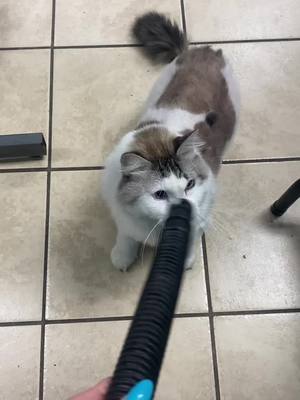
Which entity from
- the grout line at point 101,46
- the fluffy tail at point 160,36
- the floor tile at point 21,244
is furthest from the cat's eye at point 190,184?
the grout line at point 101,46

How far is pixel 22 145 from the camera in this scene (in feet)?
4.57

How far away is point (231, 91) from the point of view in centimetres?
129

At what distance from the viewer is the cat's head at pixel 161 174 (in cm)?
96

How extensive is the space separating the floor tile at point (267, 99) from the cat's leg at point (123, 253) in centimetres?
39

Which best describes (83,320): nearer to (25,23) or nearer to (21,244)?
(21,244)

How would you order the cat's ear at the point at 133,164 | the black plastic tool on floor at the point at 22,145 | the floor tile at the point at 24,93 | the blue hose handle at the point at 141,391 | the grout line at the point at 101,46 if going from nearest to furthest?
the blue hose handle at the point at 141,391 < the cat's ear at the point at 133,164 < the black plastic tool on floor at the point at 22,145 < the floor tile at the point at 24,93 < the grout line at the point at 101,46

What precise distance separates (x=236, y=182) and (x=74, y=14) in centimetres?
75

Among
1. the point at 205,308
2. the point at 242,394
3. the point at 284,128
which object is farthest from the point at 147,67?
→ the point at 242,394

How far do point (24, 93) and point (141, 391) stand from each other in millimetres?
1211

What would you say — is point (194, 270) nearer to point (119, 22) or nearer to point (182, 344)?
point (182, 344)

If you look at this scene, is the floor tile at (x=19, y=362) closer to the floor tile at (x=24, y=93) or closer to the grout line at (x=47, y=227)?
the grout line at (x=47, y=227)

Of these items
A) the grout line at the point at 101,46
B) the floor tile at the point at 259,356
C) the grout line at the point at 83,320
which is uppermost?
the grout line at the point at 101,46

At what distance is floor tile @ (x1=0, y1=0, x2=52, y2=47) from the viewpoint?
161 centimetres

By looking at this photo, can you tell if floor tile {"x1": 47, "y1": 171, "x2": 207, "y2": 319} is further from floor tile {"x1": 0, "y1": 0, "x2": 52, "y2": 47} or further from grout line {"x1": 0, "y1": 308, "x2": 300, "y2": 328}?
floor tile {"x1": 0, "y1": 0, "x2": 52, "y2": 47}
